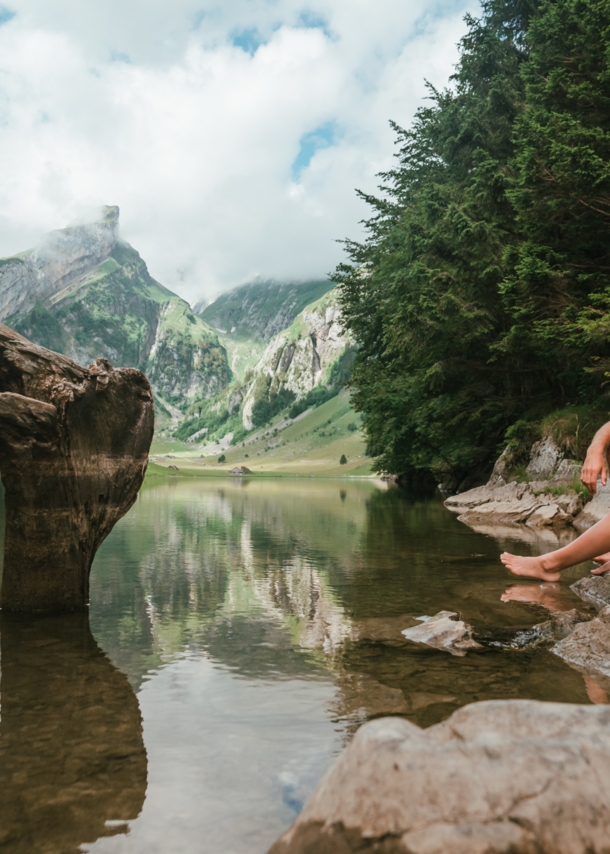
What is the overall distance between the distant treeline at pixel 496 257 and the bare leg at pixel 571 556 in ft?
35.7

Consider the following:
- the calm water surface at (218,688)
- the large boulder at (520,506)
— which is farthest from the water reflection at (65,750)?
the large boulder at (520,506)

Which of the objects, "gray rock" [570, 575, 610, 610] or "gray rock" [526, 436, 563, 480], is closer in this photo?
"gray rock" [570, 575, 610, 610]

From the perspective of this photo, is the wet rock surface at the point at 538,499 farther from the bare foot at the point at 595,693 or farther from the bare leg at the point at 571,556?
the bare foot at the point at 595,693

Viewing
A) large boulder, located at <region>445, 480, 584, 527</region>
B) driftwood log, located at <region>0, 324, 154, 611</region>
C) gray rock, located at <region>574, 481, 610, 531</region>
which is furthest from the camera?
large boulder, located at <region>445, 480, 584, 527</region>

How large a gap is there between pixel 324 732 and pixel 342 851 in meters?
2.26

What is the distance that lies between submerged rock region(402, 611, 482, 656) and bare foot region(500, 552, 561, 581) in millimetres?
856

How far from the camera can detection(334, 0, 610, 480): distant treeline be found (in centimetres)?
1936

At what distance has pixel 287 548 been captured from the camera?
15000 mm

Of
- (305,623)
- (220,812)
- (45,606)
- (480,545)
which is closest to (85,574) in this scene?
(45,606)

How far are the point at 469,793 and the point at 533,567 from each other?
194 inches

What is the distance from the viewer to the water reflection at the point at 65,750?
3176 millimetres

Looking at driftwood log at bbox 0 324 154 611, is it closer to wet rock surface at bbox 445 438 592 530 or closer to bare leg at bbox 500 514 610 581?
bare leg at bbox 500 514 610 581

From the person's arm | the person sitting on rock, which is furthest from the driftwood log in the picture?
the person's arm

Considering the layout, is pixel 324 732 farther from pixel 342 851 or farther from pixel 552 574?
pixel 552 574
